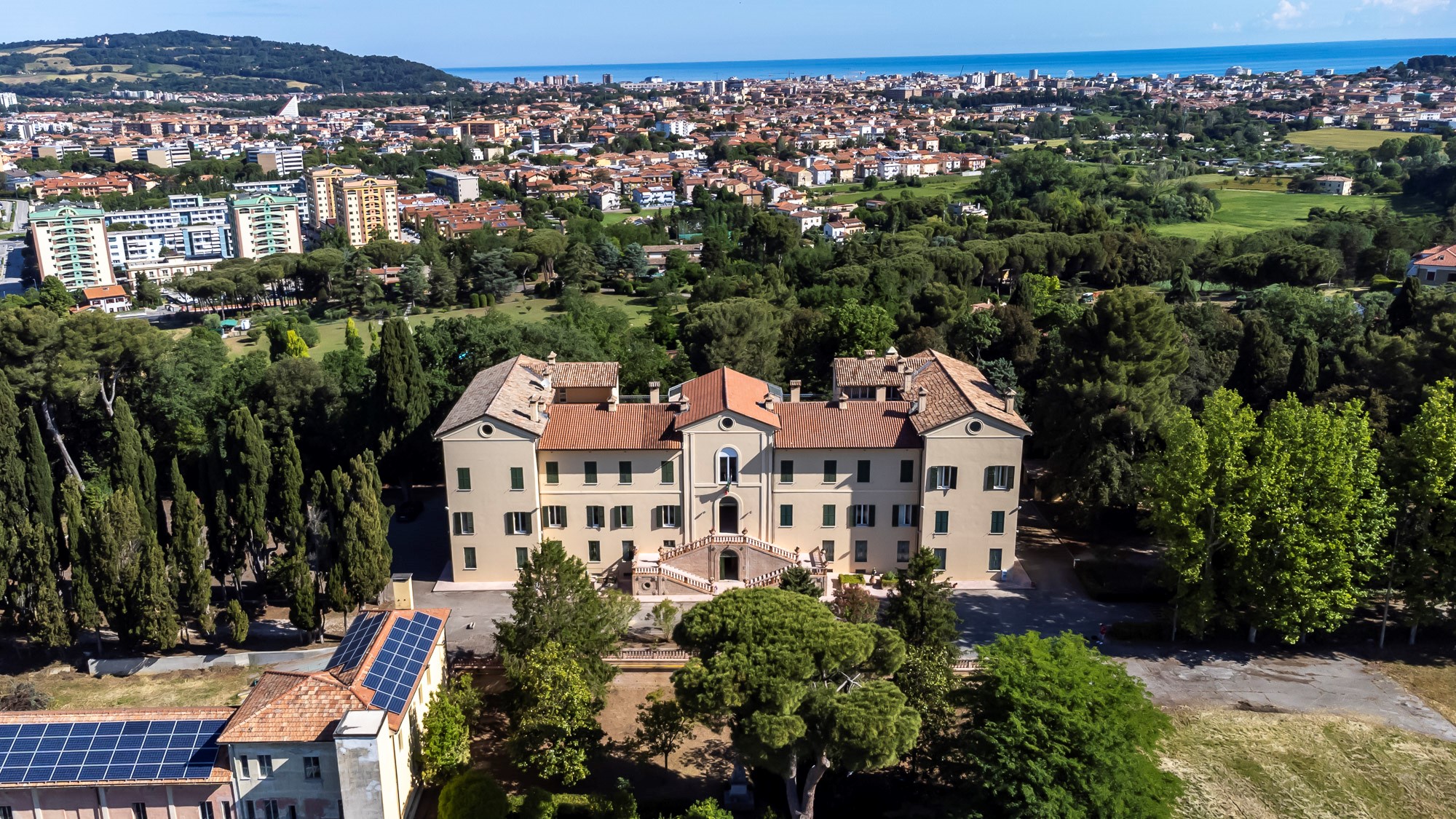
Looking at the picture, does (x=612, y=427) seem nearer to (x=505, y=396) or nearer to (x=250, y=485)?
(x=505, y=396)

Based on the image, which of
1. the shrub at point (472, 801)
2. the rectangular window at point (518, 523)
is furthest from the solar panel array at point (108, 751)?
the rectangular window at point (518, 523)

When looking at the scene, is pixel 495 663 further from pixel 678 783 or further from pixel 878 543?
pixel 878 543

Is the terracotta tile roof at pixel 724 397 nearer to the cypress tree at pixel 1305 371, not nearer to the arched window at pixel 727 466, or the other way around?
the arched window at pixel 727 466

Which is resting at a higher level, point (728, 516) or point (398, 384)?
point (398, 384)

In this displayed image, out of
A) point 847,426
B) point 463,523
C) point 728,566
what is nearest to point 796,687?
point 728,566

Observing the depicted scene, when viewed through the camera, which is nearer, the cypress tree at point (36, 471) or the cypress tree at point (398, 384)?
the cypress tree at point (36, 471)

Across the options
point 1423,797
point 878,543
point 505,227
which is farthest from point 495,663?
point 505,227
